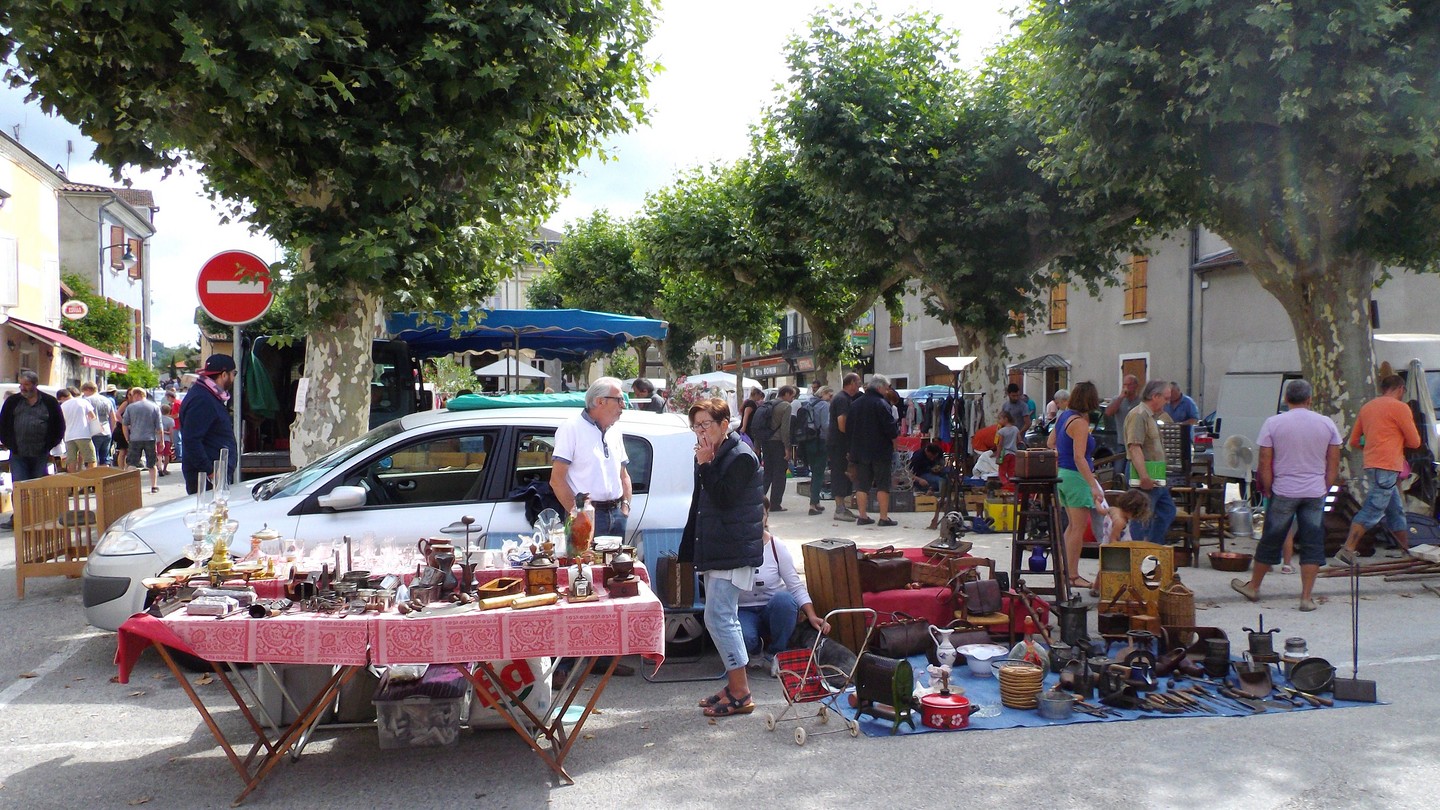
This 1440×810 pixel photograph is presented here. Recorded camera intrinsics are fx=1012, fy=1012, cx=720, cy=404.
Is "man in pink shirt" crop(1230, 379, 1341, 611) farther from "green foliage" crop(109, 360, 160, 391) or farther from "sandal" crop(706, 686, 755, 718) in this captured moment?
"green foliage" crop(109, 360, 160, 391)

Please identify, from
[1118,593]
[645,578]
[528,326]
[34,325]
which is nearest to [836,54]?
[528,326]

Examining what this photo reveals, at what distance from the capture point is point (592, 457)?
589cm

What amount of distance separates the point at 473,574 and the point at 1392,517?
332 inches

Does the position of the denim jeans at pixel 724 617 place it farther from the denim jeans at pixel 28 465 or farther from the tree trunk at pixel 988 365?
the tree trunk at pixel 988 365

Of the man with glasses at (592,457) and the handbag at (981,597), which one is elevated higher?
the man with glasses at (592,457)

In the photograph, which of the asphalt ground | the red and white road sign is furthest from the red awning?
the asphalt ground

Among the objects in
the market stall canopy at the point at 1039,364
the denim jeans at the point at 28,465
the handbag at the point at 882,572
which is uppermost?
the market stall canopy at the point at 1039,364

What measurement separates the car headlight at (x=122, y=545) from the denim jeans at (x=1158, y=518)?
24.9ft

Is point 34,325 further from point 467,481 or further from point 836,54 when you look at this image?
point 467,481

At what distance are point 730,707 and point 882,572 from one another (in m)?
1.70

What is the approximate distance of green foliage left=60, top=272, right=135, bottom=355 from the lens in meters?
33.8

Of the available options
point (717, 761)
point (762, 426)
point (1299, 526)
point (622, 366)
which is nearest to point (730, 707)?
point (717, 761)

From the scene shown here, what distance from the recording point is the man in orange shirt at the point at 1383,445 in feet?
28.2

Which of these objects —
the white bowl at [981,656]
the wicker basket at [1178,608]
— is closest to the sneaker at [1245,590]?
the wicker basket at [1178,608]
